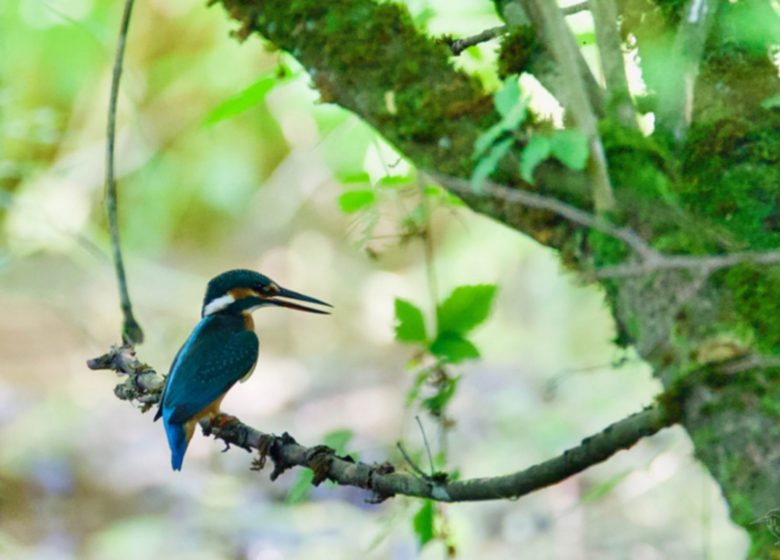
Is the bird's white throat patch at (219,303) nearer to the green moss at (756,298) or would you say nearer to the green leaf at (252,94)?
the green leaf at (252,94)

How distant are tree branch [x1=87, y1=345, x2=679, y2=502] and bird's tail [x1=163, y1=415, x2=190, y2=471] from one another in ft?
0.24

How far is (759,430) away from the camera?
147 centimetres

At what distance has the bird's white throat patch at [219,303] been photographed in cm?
262

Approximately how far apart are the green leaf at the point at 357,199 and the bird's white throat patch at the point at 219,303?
505 mm

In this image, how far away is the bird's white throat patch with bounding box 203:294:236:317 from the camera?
262 cm

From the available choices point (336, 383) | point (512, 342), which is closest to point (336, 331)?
point (336, 383)

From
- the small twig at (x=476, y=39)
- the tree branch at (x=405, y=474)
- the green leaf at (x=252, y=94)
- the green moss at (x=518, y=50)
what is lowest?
the tree branch at (x=405, y=474)

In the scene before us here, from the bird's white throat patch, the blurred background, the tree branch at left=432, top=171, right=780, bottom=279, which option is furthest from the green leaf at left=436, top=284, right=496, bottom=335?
the blurred background

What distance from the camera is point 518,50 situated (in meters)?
1.87

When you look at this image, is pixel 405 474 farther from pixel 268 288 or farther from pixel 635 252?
pixel 268 288

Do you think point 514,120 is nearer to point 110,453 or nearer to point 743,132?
point 743,132

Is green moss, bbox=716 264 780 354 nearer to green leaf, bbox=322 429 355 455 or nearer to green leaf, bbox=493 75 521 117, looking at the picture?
green leaf, bbox=493 75 521 117

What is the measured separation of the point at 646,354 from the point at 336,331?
6729mm

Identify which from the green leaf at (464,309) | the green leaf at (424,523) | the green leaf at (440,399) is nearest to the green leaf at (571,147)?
the green leaf at (464,309)
